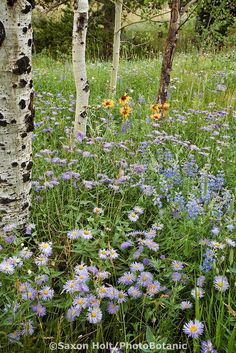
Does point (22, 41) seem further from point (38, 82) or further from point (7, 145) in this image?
point (38, 82)

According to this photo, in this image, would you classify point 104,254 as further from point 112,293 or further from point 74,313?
point 74,313

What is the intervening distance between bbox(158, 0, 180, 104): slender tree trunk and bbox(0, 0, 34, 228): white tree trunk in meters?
2.33

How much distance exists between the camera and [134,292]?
1.70 metres

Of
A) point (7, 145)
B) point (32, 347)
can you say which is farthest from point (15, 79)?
point (32, 347)

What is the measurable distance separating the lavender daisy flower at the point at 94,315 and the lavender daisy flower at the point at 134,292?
0.70 ft

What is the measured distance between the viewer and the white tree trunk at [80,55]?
11.1 feet

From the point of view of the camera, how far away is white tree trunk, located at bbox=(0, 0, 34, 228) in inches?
73.8

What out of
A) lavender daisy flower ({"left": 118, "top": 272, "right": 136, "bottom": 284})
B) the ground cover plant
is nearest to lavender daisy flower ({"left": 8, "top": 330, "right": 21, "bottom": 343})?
the ground cover plant

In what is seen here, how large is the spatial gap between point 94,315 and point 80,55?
2.61 metres

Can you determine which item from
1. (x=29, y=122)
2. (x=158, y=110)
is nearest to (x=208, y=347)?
(x=29, y=122)

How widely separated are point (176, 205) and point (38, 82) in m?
4.27

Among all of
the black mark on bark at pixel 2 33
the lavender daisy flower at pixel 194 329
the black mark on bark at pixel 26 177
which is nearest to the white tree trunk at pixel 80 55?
the black mark on bark at pixel 26 177

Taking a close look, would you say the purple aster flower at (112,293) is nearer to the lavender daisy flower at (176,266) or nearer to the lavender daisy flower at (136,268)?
the lavender daisy flower at (136,268)

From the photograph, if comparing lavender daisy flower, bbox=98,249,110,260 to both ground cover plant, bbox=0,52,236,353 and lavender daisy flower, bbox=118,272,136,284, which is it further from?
lavender daisy flower, bbox=118,272,136,284
